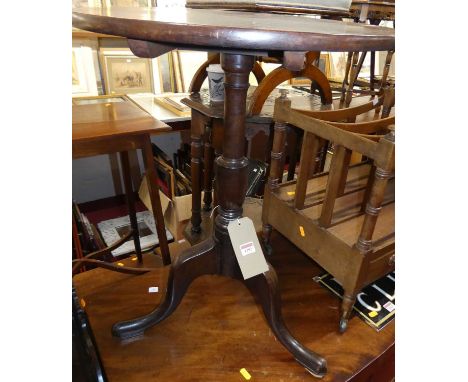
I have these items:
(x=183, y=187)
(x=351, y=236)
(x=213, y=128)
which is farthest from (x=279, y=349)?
(x=183, y=187)

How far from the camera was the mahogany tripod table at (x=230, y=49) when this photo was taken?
0.48 meters

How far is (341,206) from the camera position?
1068mm

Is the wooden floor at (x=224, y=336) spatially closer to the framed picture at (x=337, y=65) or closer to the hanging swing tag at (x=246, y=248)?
the hanging swing tag at (x=246, y=248)

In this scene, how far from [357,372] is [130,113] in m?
0.97

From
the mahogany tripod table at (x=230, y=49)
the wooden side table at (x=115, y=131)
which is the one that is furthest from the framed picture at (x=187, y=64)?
the mahogany tripod table at (x=230, y=49)

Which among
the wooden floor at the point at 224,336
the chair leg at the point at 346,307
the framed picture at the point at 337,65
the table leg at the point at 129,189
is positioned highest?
the framed picture at the point at 337,65

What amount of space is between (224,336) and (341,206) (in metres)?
0.52

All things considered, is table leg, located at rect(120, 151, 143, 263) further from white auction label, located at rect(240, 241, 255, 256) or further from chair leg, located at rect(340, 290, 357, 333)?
chair leg, located at rect(340, 290, 357, 333)

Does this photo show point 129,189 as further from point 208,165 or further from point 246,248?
point 246,248

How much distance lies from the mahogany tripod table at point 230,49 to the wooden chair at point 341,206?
190 mm

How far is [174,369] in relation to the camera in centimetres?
87
